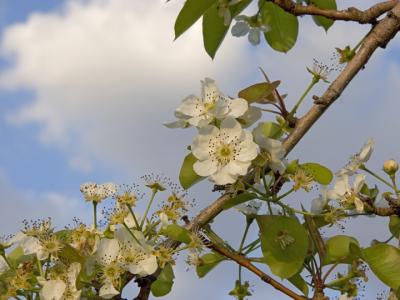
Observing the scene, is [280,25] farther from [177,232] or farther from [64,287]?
[64,287]

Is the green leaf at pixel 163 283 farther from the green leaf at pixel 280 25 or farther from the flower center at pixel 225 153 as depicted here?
the green leaf at pixel 280 25

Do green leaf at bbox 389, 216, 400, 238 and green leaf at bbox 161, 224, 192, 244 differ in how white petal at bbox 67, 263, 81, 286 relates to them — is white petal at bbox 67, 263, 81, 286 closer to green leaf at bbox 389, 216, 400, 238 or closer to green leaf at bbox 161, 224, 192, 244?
green leaf at bbox 161, 224, 192, 244

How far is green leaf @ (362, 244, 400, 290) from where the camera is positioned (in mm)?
2014

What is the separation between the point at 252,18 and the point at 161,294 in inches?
35.8

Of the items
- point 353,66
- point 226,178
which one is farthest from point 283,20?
point 226,178

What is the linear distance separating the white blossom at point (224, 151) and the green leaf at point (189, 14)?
390 millimetres

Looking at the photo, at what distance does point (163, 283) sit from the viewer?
2.21 m

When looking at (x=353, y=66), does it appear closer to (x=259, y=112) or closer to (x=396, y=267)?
(x=259, y=112)

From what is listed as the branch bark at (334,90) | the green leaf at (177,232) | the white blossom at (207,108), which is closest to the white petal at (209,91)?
the white blossom at (207,108)

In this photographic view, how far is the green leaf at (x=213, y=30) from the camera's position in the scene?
2.44 meters

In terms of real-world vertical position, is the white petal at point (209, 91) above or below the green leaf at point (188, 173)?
above

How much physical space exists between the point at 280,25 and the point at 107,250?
986 mm

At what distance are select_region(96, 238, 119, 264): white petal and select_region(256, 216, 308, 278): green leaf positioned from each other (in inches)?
13.8

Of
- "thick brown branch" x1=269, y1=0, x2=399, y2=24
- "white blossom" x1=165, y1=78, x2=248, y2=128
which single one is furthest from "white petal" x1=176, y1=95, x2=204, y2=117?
"thick brown branch" x1=269, y1=0, x2=399, y2=24
